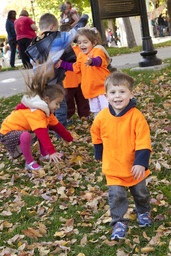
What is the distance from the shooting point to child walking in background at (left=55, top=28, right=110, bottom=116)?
218 inches

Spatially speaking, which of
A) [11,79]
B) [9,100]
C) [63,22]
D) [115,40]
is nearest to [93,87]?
[63,22]

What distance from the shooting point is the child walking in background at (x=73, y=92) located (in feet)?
21.7

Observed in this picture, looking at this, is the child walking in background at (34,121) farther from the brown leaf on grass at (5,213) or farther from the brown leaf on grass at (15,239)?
the brown leaf on grass at (15,239)

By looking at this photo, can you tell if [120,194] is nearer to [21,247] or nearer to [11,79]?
[21,247]

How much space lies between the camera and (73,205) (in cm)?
417

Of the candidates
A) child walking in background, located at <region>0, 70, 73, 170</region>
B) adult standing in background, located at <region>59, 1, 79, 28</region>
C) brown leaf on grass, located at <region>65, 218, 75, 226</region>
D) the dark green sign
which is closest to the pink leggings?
child walking in background, located at <region>0, 70, 73, 170</region>

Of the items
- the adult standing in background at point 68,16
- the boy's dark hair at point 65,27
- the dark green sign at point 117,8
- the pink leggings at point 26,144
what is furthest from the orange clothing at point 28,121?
the dark green sign at point 117,8

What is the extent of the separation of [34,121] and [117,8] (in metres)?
5.76

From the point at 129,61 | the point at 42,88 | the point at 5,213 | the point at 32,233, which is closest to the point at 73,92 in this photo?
the point at 42,88

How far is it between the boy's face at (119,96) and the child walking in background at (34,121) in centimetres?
172

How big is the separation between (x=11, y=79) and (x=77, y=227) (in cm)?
1029

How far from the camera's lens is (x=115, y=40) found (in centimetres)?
3922

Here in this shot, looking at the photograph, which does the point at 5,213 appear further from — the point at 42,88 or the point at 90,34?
the point at 90,34

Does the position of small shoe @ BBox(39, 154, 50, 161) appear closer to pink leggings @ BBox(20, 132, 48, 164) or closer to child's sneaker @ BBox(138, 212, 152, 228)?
pink leggings @ BBox(20, 132, 48, 164)
